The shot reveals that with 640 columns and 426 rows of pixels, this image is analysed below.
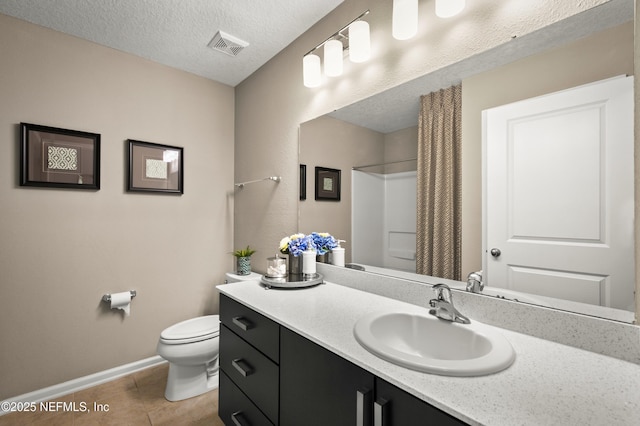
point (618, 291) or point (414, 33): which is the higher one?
point (414, 33)

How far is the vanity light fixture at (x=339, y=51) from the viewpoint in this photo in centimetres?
149

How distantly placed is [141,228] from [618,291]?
2.73 m

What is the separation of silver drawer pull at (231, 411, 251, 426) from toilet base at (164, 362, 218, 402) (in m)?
0.71

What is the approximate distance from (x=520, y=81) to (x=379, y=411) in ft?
3.77

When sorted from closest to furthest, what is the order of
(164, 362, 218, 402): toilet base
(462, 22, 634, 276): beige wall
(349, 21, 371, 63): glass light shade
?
(462, 22, 634, 276): beige wall < (349, 21, 371, 63): glass light shade < (164, 362, 218, 402): toilet base

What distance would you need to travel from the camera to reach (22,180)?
1.83m

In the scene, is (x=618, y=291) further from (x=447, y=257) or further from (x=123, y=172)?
(x=123, y=172)

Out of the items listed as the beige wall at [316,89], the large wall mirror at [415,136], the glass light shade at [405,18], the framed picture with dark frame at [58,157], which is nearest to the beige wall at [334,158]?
the large wall mirror at [415,136]

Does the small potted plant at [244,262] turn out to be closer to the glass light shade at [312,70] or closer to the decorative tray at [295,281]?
the decorative tray at [295,281]

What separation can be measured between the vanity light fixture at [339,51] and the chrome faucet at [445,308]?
3.95ft

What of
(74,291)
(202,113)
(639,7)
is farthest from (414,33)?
(74,291)

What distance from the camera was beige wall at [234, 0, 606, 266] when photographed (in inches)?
43.1

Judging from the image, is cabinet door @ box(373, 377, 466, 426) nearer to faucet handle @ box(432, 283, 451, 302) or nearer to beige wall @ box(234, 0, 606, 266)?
faucet handle @ box(432, 283, 451, 302)

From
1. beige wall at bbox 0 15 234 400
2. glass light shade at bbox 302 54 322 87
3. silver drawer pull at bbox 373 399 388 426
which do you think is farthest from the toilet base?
glass light shade at bbox 302 54 322 87
